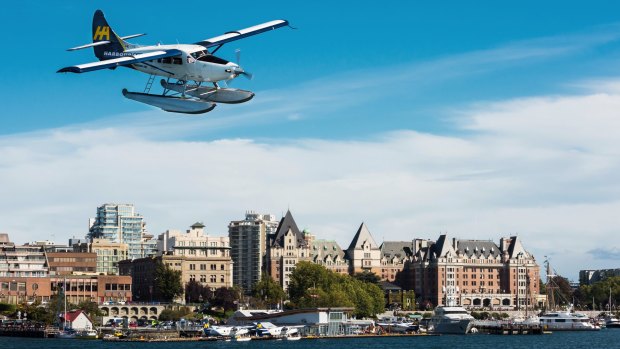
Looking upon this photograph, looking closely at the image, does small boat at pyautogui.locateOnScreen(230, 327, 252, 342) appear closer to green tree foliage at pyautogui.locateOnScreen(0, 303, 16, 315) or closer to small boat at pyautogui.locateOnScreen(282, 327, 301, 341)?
small boat at pyautogui.locateOnScreen(282, 327, 301, 341)

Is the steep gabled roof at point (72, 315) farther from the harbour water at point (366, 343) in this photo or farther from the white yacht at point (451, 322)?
the white yacht at point (451, 322)

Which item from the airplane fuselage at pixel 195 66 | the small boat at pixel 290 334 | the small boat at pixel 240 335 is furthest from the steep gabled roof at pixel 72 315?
the airplane fuselage at pixel 195 66

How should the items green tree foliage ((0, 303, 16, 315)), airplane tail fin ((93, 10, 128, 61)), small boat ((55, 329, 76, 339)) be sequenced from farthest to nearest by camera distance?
1. green tree foliage ((0, 303, 16, 315))
2. small boat ((55, 329, 76, 339))
3. airplane tail fin ((93, 10, 128, 61))

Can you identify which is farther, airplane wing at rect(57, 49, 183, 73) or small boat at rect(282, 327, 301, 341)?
small boat at rect(282, 327, 301, 341)

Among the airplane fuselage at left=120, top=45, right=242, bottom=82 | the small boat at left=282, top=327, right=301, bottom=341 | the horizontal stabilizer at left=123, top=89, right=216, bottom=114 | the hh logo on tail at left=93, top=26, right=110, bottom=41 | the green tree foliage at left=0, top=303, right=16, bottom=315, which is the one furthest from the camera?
the green tree foliage at left=0, top=303, right=16, bottom=315

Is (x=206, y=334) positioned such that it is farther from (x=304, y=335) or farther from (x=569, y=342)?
(x=569, y=342)

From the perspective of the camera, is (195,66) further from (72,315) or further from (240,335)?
(72,315)

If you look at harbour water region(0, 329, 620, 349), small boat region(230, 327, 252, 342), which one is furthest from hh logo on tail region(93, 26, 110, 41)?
small boat region(230, 327, 252, 342)
